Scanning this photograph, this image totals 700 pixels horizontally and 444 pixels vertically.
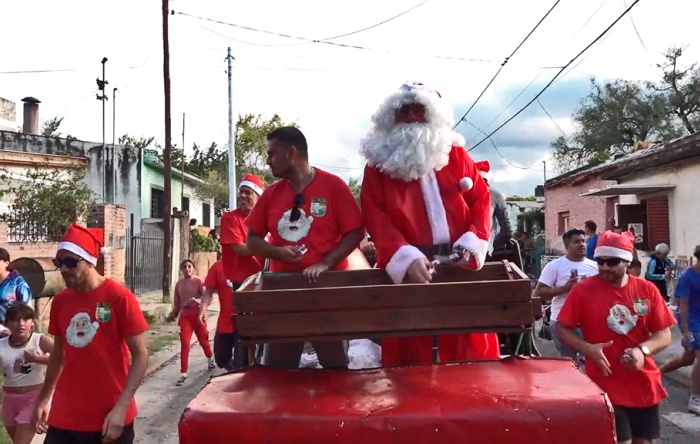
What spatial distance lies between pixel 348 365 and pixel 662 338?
1957 mm

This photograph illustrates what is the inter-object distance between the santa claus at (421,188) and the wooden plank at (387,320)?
0.56 meters

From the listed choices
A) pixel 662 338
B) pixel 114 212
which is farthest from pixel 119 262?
pixel 662 338

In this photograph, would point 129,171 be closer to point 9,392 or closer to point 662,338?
point 9,392

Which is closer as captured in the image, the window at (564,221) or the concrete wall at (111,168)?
the window at (564,221)

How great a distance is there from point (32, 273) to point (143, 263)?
9202 millimetres

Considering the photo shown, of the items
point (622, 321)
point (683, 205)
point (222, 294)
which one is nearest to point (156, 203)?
point (683, 205)

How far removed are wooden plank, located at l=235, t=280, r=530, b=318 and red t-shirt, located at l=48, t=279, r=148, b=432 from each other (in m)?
1.14

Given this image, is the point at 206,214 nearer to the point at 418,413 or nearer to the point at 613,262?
the point at 613,262

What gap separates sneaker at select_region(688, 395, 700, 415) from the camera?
6761 mm

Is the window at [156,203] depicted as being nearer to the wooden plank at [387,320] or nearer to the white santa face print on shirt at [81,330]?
the white santa face print on shirt at [81,330]

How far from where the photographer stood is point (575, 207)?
72.6ft

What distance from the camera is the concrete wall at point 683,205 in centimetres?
1259

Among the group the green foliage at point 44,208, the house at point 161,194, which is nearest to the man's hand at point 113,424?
the green foliage at point 44,208

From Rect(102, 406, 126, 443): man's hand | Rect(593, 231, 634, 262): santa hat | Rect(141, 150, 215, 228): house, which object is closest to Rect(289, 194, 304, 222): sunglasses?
Rect(102, 406, 126, 443): man's hand
